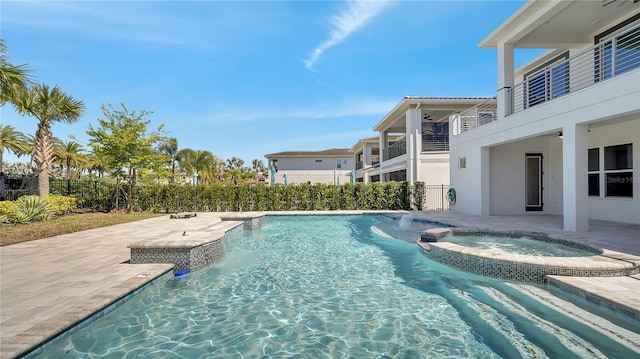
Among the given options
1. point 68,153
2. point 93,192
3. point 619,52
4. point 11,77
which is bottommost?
point 93,192

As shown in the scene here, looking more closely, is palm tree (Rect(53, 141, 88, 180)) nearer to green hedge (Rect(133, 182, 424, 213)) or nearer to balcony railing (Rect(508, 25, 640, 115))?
green hedge (Rect(133, 182, 424, 213))

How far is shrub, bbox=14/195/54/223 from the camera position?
11.8 metres

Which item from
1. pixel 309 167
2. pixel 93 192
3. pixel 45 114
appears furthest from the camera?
pixel 309 167

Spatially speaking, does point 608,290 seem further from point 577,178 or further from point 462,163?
point 462,163

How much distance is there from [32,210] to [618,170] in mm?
21591

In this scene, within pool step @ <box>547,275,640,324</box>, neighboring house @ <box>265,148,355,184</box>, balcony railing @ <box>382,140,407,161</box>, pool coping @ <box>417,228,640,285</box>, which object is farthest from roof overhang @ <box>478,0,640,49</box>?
neighboring house @ <box>265,148,355,184</box>

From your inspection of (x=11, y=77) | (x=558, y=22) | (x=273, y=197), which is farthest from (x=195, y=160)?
(x=558, y=22)

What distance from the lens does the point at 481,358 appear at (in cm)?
327

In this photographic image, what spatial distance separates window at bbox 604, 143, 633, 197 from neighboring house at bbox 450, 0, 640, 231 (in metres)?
0.03

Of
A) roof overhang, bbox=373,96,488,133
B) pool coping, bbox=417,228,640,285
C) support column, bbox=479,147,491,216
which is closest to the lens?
pool coping, bbox=417,228,640,285

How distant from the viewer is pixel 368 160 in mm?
33250

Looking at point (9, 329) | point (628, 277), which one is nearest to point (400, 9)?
point (628, 277)

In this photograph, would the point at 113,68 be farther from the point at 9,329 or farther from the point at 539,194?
the point at 539,194

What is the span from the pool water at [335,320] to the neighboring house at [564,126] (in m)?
5.74
